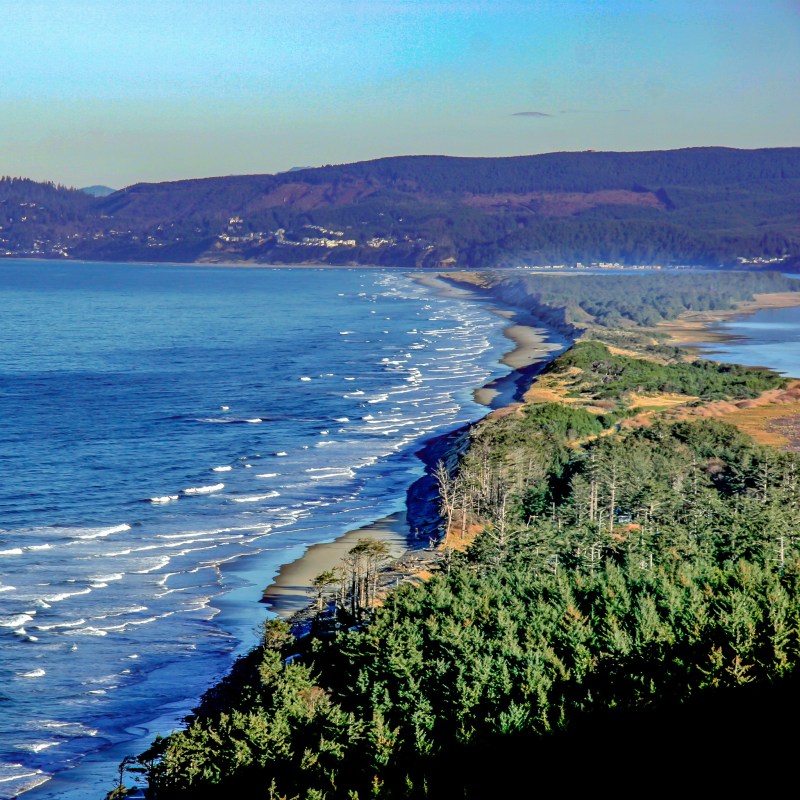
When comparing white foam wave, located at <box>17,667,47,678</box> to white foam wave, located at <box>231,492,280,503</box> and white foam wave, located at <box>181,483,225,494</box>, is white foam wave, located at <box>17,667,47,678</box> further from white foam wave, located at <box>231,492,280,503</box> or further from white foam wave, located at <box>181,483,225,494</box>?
white foam wave, located at <box>181,483,225,494</box>

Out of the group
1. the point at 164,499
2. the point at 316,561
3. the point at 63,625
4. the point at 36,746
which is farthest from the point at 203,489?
the point at 36,746

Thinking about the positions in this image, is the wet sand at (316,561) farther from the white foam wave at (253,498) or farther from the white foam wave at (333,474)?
the white foam wave at (333,474)

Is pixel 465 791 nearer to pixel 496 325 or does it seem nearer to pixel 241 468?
pixel 241 468

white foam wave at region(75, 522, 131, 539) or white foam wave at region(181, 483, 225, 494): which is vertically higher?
white foam wave at region(181, 483, 225, 494)

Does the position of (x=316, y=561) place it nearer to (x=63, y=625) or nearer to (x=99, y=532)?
(x=63, y=625)

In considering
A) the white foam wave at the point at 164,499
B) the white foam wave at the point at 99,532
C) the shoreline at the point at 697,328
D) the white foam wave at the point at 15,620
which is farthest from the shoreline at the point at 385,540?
the shoreline at the point at 697,328

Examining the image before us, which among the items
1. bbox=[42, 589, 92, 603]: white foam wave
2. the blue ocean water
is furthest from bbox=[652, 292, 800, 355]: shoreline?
bbox=[42, 589, 92, 603]: white foam wave
